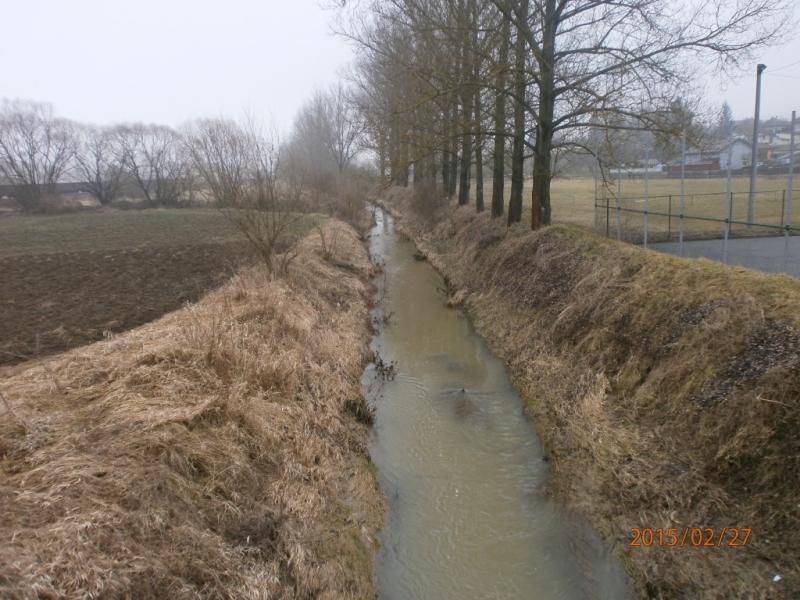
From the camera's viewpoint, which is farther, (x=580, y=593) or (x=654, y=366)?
(x=654, y=366)

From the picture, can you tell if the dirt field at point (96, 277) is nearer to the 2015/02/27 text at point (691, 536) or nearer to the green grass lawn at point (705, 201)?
the 2015/02/27 text at point (691, 536)

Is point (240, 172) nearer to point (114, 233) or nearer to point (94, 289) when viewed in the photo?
point (94, 289)

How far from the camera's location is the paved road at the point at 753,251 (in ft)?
31.1

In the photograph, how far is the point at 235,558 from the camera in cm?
380

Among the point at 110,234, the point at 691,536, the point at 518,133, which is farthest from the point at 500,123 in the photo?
the point at 110,234

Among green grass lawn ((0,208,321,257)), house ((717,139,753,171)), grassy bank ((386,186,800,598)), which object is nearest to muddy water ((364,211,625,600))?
grassy bank ((386,186,800,598))

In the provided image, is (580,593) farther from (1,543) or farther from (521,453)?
(1,543)

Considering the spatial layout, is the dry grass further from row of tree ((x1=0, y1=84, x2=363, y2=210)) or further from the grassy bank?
row of tree ((x1=0, y1=84, x2=363, y2=210))

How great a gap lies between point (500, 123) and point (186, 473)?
40.6 ft

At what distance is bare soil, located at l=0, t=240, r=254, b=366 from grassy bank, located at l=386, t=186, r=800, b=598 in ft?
23.0

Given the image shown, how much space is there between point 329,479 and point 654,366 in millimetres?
4369

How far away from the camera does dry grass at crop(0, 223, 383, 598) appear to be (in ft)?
11.0

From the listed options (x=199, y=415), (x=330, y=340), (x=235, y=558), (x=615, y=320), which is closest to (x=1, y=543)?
(x=235, y=558)

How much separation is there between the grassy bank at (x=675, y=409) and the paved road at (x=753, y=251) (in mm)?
2663
